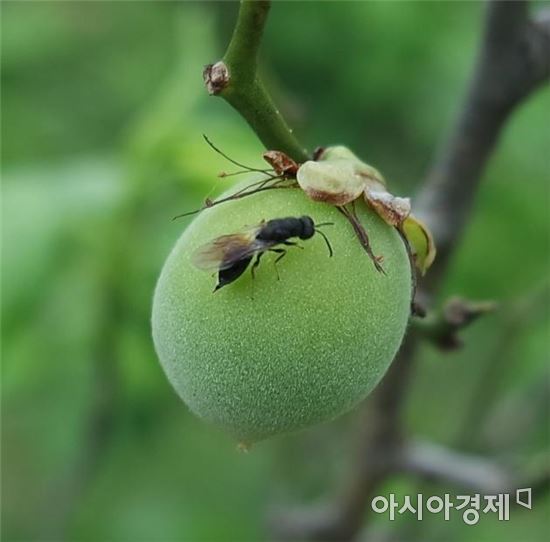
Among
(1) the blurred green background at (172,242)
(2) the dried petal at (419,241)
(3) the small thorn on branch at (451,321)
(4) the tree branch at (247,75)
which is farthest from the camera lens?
(1) the blurred green background at (172,242)

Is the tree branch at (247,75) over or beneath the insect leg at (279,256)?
over

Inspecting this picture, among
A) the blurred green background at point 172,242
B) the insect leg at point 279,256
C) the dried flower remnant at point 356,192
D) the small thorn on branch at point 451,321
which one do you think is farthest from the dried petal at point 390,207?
the blurred green background at point 172,242

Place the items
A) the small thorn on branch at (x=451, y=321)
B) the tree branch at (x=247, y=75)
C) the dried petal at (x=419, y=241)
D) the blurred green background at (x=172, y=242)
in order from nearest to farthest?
the tree branch at (x=247, y=75)
the dried petal at (x=419, y=241)
the small thorn on branch at (x=451, y=321)
the blurred green background at (x=172, y=242)

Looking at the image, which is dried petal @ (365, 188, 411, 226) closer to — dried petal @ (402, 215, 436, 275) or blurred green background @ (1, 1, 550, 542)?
dried petal @ (402, 215, 436, 275)

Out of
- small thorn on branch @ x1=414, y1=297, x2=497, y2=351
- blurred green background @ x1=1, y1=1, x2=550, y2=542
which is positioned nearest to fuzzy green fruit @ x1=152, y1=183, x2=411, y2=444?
small thorn on branch @ x1=414, y1=297, x2=497, y2=351

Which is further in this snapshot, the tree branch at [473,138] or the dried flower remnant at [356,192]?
the tree branch at [473,138]

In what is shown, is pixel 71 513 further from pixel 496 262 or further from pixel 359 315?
pixel 359 315

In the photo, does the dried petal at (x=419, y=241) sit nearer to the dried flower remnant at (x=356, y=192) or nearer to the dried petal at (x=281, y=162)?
the dried flower remnant at (x=356, y=192)
